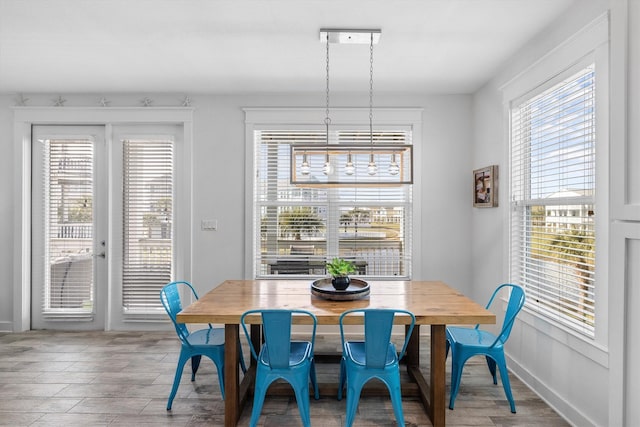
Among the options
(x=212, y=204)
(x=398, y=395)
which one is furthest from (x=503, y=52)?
(x=212, y=204)

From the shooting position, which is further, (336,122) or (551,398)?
(336,122)

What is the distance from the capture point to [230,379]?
7.73 ft

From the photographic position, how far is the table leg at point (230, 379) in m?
2.34

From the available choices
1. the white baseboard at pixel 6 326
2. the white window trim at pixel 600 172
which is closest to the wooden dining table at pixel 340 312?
the white window trim at pixel 600 172

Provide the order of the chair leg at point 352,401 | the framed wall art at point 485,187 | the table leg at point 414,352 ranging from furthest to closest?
the framed wall art at point 485,187
the table leg at point 414,352
the chair leg at point 352,401

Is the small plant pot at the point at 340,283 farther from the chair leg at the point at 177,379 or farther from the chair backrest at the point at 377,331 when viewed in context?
the chair leg at the point at 177,379

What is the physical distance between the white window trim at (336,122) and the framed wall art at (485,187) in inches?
22.1

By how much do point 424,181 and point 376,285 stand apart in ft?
4.93

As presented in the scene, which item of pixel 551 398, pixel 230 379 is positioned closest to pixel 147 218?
pixel 230 379

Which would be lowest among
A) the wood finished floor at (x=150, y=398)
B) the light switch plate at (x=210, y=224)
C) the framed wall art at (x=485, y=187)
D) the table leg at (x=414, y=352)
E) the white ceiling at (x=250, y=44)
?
the wood finished floor at (x=150, y=398)

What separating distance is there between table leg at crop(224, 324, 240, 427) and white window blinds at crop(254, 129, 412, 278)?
72.7 inches

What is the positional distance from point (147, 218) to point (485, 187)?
3550 millimetres

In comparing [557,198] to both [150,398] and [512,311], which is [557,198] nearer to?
[512,311]

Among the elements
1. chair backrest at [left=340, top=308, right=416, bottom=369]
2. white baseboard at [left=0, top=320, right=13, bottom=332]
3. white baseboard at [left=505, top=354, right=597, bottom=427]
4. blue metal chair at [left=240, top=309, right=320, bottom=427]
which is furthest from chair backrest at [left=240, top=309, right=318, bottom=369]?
white baseboard at [left=0, top=320, right=13, bottom=332]
